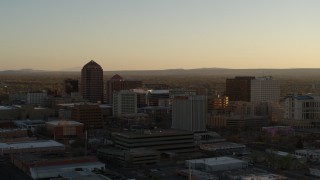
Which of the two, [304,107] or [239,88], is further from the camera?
[239,88]

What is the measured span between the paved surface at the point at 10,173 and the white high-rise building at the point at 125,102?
34.4 metres

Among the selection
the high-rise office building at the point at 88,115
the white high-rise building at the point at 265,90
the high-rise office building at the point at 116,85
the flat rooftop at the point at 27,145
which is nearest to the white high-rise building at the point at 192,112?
the high-rise office building at the point at 88,115

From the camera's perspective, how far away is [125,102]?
7431 centimetres

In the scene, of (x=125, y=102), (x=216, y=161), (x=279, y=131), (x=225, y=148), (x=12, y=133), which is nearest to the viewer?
(x=216, y=161)

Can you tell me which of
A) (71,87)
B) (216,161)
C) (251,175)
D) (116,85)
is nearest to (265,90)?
(116,85)

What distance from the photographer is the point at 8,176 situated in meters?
34.5

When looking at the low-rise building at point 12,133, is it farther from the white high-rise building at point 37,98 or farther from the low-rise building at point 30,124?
the white high-rise building at point 37,98

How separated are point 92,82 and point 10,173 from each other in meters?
58.5

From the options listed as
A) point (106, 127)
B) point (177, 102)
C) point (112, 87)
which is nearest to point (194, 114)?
point (177, 102)

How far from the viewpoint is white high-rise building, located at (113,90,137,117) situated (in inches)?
2906

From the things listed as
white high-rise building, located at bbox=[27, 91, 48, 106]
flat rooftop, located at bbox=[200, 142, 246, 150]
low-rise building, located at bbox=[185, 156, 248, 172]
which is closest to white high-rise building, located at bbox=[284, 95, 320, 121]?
flat rooftop, located at bbox=[200, 142, 246, 150]

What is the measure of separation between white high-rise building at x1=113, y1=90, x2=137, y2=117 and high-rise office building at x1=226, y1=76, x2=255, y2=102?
2111cm

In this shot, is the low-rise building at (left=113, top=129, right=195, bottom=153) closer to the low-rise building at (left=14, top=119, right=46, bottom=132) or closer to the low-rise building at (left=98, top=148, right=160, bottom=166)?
the low-rise building at (left=98, top=148, right=160, bottom=166)

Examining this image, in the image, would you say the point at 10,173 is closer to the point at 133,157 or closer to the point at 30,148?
the point at 30,148
